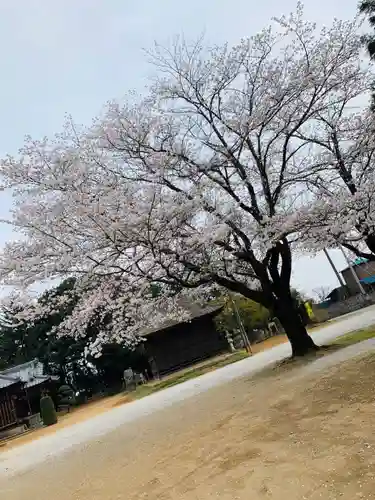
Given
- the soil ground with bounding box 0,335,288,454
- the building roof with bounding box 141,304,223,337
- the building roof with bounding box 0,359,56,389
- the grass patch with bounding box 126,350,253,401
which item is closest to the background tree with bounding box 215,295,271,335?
the building roof with bounding box 141,304,223,337

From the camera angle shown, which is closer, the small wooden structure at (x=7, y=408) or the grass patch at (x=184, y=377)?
the grass patch at (x=184, y=377)

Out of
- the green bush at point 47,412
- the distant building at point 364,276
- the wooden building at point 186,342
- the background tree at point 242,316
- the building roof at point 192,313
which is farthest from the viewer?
the distant building at point 364,276

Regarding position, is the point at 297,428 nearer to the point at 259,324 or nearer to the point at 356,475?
the point at 356,475

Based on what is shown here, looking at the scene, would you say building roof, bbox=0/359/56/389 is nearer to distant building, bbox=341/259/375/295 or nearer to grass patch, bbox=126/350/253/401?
grass patch, bbox=126/350/253/401

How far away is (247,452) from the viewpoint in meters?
5.16

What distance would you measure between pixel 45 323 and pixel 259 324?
16.9 m

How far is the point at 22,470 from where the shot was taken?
10672mm

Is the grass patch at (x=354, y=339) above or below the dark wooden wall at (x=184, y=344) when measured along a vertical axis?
below

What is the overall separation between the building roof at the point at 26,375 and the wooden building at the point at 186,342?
8092mm

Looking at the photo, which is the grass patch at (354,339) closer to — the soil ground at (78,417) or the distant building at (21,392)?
the soil ground at (78,417)

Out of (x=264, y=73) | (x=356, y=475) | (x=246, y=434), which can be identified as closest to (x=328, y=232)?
(x=264, y=73)

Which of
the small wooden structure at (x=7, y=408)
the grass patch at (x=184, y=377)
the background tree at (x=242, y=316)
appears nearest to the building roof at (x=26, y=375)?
the small wooden structure at (x=7, y=408)

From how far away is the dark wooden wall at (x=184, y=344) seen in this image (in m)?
27.3

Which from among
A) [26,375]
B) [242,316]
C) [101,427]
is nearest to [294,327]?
[101,427]
